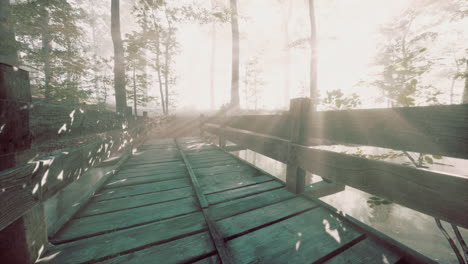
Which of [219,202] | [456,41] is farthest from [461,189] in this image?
[456,41]

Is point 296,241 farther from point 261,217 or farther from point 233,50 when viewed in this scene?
point 233,50

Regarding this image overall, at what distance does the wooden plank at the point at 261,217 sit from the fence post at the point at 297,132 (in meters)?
0.24

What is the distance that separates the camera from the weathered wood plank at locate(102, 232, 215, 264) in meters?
1.44

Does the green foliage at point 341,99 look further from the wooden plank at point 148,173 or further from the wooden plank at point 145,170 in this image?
the wooden plank at point 145,170

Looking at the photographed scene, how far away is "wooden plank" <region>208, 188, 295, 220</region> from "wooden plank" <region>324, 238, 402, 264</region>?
968 millimetres

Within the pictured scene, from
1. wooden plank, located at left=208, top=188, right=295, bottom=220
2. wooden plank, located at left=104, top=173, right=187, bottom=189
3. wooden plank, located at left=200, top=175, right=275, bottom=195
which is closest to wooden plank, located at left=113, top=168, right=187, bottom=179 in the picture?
wooden plank, located at left=104, top=173, right=187, bottom=189

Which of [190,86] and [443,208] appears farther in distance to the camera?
[190,86]

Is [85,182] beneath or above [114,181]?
beneath

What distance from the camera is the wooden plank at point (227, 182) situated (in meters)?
2.80

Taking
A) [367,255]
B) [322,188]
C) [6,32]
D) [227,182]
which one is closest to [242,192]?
[227,182]

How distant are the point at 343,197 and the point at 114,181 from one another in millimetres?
8778

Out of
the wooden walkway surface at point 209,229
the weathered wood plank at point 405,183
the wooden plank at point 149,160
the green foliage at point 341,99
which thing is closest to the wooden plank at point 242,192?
the wooden walkway surface at point 209,229

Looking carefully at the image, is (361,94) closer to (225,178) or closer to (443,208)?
(443,208)

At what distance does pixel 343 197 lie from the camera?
25.0 ft
